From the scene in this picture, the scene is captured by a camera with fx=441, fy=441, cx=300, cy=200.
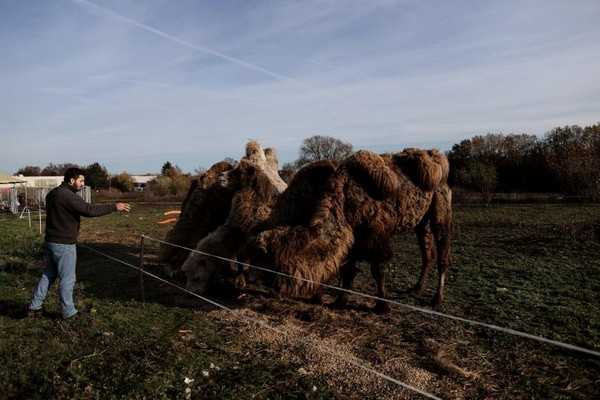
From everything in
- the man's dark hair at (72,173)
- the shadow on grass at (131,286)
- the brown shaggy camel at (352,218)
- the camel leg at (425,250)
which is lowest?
the shadow on grass at (131,286)

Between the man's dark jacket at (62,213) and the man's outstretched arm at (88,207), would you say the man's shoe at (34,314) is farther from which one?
the man's outstretched arm at (88,207)

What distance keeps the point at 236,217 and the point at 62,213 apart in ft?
10.7

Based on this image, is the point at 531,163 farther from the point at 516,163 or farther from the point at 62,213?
the point at 62,213

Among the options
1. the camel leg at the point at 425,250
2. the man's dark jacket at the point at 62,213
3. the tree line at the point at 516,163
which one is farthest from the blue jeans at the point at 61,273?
the tree line at the point at 516,163

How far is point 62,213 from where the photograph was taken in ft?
20.0

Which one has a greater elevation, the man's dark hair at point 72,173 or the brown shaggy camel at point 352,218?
the man's dark hair at point 72,173

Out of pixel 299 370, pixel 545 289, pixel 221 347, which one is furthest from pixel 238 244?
pixel 545 289

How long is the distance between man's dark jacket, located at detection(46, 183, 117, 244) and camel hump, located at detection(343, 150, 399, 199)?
158 inches

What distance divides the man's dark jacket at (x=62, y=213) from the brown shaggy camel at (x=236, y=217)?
2326 mm

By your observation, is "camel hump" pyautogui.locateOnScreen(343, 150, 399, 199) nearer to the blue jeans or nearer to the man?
the man

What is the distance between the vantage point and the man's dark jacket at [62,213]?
19.8ft

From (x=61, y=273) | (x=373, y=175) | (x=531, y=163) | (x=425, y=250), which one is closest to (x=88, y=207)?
(x=61, y=273)

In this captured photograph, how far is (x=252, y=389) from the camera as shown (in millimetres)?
4176

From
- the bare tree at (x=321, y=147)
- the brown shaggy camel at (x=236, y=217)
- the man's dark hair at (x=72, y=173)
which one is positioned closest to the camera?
the man's dark hair at (x=72, y=173)
